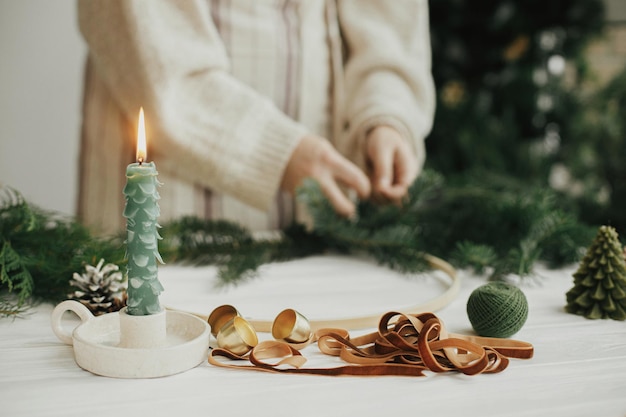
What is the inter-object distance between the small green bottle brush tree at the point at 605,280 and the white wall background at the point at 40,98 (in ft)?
4.76

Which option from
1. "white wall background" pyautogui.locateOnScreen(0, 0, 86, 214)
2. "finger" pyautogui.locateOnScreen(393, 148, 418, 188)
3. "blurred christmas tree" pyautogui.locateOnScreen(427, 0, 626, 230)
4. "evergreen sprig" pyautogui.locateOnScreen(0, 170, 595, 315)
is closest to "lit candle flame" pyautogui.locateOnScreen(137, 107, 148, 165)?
"evergreen sprig" pyautogui.locateOnScreen(0, 170, 595, 315)

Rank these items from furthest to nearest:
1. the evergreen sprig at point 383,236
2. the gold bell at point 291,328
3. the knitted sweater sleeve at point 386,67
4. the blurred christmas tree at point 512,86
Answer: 1. the blurred christmas tree at point 512,86
2. the knitted sweater sleeve at point 386,67
3. the evergreen sprig at point 383,236
4. the gold bell at point 291,328

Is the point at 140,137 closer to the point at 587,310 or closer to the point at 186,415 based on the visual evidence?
the point at 186,415

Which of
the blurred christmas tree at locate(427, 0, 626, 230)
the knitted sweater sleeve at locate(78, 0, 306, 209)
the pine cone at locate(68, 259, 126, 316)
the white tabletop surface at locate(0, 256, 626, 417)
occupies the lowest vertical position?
the white tabletop surface at locate(0, 256, 626, 417)

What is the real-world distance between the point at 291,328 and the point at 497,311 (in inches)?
7.5

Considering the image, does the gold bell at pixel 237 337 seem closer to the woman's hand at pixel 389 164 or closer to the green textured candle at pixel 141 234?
the green textured candle at pixel 141 234

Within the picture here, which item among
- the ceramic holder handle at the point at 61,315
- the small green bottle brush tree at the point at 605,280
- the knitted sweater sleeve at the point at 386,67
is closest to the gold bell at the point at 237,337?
the ceramic holder handle at the point at 61,315

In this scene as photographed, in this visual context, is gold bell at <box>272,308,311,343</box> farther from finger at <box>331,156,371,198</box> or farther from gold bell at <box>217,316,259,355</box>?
finger at <box>331,156,371,198</box>

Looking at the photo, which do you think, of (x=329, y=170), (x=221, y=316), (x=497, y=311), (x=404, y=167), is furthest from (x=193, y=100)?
(x=497, y=311)

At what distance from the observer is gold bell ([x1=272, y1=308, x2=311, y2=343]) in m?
0.57

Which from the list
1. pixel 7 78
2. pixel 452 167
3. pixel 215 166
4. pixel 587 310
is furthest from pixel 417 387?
pixel 7 78

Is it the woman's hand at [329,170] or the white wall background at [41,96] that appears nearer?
the woman's hand at [329,170]

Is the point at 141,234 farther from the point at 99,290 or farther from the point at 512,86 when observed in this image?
the point at 512,86

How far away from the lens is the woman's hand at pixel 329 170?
3.13 feet
